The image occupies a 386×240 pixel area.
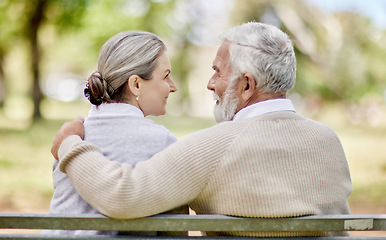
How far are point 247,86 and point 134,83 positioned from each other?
1.64 ft

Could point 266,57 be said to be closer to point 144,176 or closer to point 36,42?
point 144,176

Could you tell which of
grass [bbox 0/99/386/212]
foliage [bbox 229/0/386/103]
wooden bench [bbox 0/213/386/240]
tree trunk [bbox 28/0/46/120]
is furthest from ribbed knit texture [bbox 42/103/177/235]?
foliage [bbox 229/0/386/103]

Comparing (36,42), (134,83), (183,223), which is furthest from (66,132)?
(36,42)

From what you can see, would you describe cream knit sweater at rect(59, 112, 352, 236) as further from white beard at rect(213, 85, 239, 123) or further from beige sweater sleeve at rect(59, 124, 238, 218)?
white beard at rect(213, 85, 239, 123)

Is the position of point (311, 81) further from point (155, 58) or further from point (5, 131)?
point (155, 58)

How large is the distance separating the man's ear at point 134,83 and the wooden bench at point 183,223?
63 centimetres

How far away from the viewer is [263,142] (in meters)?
1.87

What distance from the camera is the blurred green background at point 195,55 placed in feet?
36.3

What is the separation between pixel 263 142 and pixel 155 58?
65cm

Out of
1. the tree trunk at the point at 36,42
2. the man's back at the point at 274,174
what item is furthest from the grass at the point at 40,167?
the man's back at the point at 274,174

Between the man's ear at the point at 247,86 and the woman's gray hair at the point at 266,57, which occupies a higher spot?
the woman's gray hair at the point at 266,57

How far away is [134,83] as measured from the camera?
2162 millimetres

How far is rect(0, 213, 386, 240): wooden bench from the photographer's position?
1754 millimetres

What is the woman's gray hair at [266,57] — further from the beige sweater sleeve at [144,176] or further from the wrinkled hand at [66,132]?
the wrinkled hand at [66,132]
